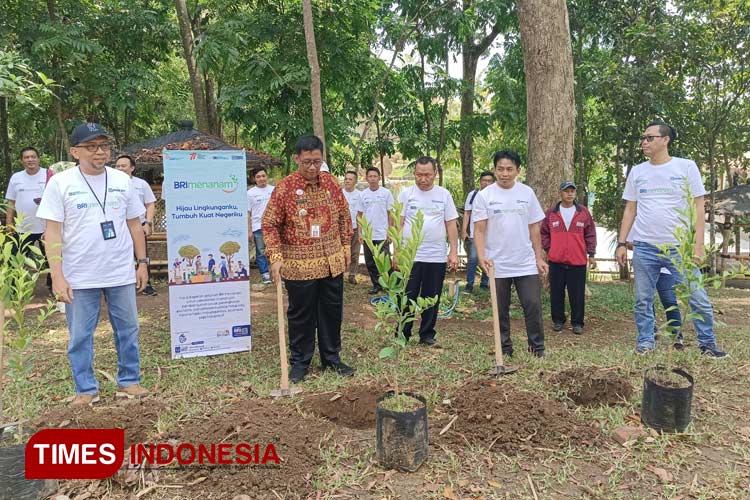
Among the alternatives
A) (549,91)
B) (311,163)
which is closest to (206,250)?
(311,163)

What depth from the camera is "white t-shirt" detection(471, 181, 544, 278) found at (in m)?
4.38

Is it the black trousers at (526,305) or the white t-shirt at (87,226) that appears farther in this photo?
the black trousers at (526,305)

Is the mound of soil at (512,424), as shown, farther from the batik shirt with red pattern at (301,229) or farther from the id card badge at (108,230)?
the id card badge at (108,230)

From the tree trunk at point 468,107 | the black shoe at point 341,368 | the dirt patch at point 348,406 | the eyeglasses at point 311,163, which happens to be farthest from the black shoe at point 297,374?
the tree trunk at point 468,107

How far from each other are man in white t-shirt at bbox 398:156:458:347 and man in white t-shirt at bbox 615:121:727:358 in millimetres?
1550

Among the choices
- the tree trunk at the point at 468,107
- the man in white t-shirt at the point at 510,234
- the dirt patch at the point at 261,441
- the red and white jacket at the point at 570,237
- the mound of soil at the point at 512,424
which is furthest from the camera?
the tree trunk at the point at 468,107

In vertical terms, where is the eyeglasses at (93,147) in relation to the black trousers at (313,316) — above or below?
above

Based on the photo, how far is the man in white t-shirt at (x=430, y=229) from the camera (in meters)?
4.91

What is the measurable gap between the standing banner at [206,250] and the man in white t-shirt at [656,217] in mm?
3435

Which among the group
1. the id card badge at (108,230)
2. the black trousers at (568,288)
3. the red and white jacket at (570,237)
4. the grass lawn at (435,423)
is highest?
the id card badge at (108,230)

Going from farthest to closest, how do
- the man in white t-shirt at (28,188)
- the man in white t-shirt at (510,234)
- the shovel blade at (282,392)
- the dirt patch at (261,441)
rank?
1. the man in white t-shirt at (28,188)
2. the man in white t-shirt at (510,234)
3. the shovel blade at (282,392)
4. the dirt patch at (261,441)

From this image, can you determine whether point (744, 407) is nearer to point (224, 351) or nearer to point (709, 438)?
point (709, 438)

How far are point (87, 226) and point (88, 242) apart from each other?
0.11 m

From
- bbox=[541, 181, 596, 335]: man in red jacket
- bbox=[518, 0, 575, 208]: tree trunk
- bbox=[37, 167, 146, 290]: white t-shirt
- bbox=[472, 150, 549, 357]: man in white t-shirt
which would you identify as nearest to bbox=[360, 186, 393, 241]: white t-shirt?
bbox=[518, 0, 575, 208]: tree trunk
